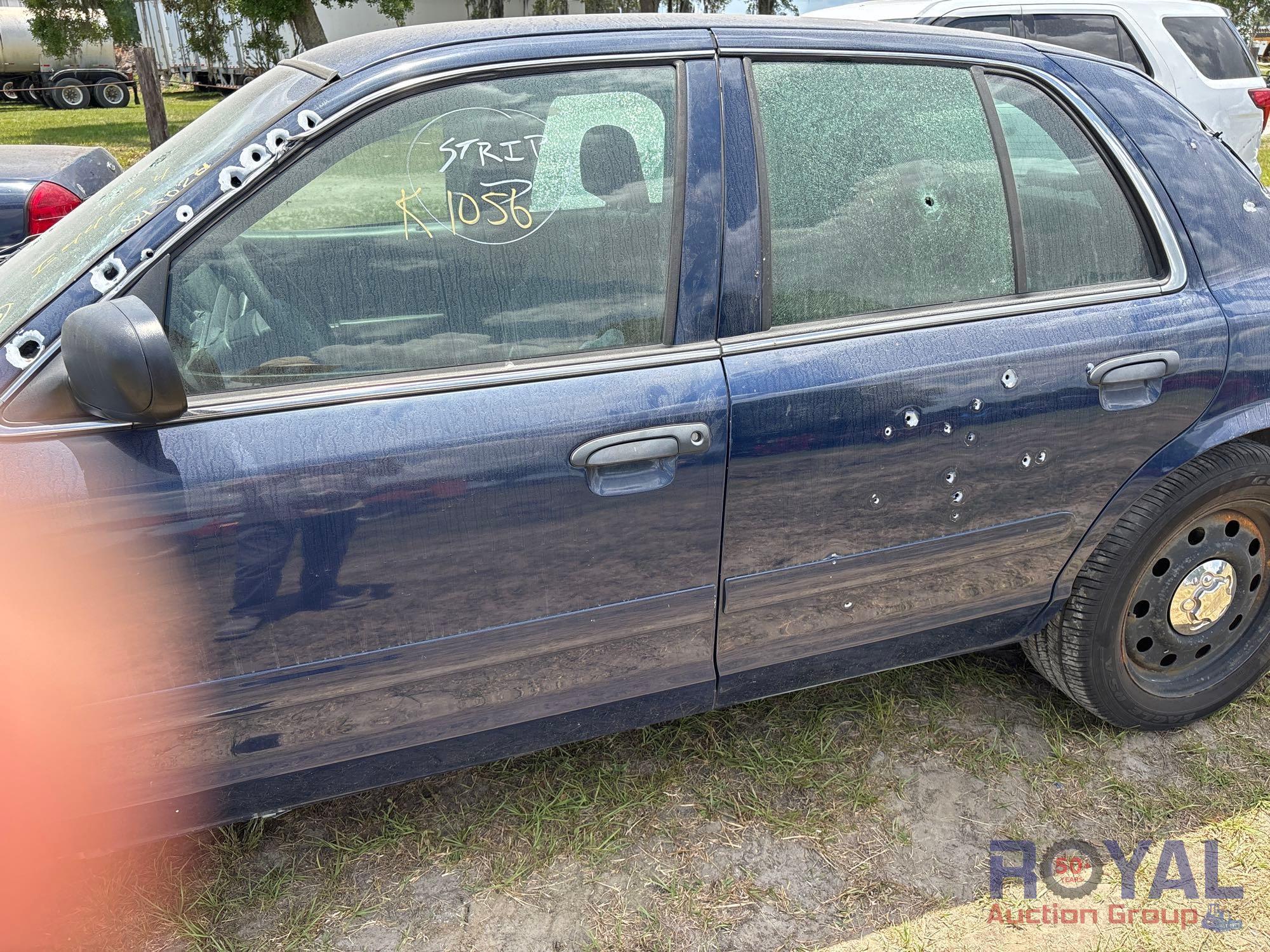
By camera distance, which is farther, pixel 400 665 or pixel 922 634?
pixel 922 634

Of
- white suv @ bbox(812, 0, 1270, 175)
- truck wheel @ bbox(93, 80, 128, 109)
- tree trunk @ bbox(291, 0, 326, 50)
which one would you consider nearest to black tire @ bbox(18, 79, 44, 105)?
truck wheel @ bbox(93, 80, 128, 109)

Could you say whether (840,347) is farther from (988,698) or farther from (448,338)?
(988,698)

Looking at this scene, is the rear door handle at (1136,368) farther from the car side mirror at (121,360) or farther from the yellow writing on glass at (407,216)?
the car side mirror at (121,360)

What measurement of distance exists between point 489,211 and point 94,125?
70.2 feet

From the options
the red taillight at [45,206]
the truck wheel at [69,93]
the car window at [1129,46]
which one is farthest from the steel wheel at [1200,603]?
the truck wheel at [69,93]

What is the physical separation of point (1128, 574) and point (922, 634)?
554mm

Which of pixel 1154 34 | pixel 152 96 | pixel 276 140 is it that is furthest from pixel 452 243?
pixel 152 96

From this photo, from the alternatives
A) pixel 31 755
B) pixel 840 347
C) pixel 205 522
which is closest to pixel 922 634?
pixel 840 347

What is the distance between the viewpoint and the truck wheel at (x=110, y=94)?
26.2 m

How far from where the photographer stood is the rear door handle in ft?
7.53

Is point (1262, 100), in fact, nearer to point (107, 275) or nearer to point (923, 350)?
point (923, 350)

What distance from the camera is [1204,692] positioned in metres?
2.79

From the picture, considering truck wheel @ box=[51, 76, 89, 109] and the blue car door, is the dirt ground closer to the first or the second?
the blue car door

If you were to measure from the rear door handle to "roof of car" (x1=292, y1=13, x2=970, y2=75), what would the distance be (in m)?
0.93
